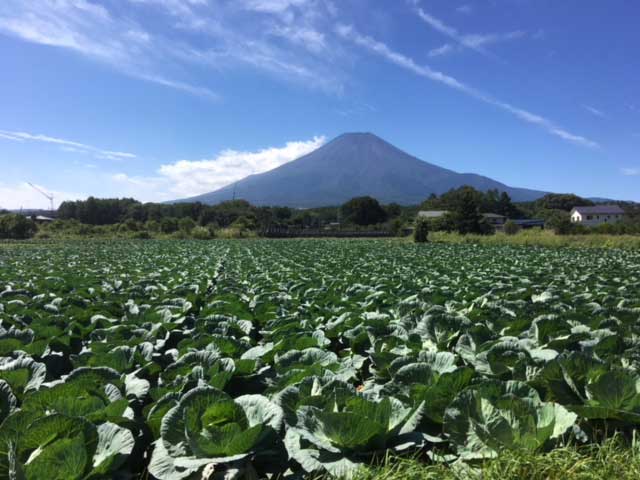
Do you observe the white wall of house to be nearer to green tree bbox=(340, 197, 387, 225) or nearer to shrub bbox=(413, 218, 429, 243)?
green tree bbox=(340, 197, 387, 225)

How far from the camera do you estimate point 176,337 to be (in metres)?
4.20

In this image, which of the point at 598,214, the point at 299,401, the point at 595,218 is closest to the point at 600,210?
the point at 598,214

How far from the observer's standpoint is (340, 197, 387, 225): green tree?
111 metres

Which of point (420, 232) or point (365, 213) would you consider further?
point (365, 213)

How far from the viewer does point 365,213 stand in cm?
11119

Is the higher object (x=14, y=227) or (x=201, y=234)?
(x=14, y=227)

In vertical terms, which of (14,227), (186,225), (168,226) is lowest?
(14,227)

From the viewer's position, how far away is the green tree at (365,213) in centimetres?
11075

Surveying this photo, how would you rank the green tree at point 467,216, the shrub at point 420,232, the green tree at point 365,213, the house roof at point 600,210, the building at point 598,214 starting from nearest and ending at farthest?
the shrub at point 420,232 → the green tree at point 467,216 → the building at point 598,214 → the house roof at point 600,210 → the green tree at point 365,213

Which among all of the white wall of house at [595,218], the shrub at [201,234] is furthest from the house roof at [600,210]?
the shrub at [201,234]

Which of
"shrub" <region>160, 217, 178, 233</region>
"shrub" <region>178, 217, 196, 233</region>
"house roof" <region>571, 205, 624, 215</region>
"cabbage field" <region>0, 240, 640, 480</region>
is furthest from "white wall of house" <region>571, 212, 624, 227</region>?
"cabbage field" <region>0, 240, 640, 480</region>

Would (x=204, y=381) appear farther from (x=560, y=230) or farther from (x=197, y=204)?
(x=197, y=204)

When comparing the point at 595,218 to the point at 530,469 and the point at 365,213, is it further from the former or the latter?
the point at 530,469

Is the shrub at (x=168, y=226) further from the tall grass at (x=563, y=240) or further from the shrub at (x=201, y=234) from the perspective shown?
the tall grass at (x=563, y=240)
